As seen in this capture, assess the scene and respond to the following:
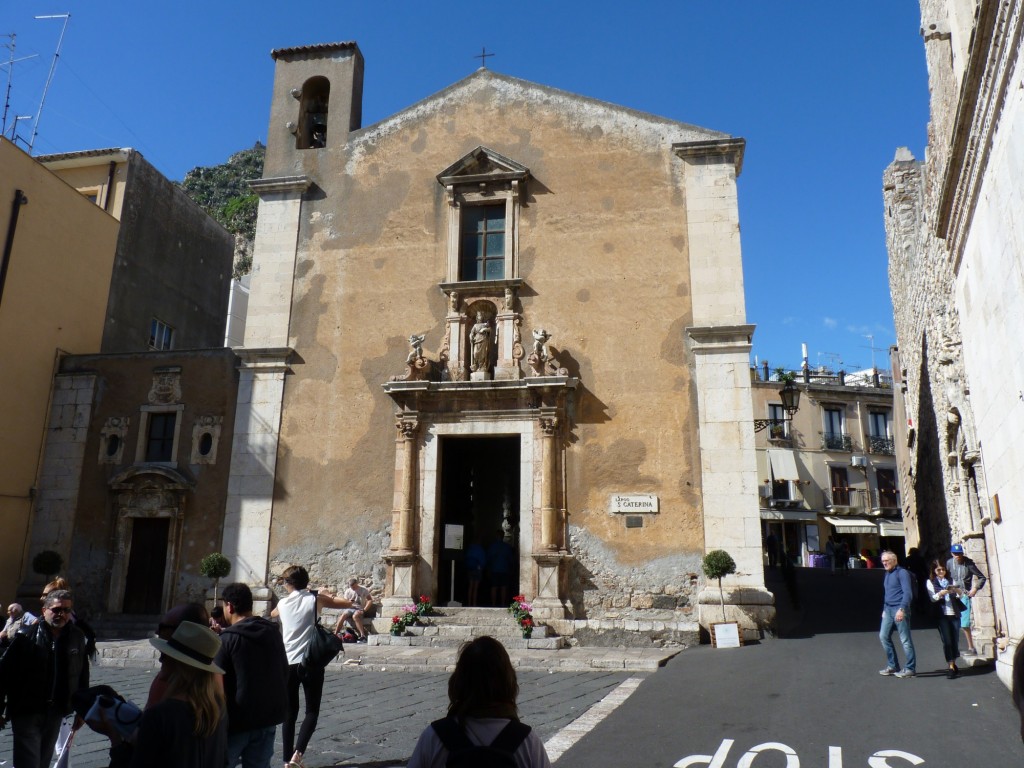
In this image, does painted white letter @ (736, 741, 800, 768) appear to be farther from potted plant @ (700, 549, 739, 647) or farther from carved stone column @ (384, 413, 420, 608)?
carved stone column @ (384, 413, 420, 608)

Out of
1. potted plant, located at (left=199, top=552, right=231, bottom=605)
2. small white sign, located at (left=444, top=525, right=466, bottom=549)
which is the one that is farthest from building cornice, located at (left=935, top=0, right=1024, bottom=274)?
potted plant, located at (left=199, top=552, right=231, bottom=605)

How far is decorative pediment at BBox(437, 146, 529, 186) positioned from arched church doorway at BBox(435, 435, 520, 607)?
5.12 metres

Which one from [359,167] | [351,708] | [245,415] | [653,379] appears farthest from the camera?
[359,167]

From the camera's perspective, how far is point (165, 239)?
22.0 metres

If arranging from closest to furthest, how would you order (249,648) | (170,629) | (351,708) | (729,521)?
(170,629) < (249,648) < (351,708) < (729,521)

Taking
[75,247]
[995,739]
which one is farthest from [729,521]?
[75,247]

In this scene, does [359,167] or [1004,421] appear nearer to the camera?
[1004,421]

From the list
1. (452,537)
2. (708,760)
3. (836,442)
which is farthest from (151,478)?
(836,442)

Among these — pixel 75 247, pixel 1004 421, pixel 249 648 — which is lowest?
pixel 249 648

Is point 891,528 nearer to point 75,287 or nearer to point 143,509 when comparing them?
point 143,509

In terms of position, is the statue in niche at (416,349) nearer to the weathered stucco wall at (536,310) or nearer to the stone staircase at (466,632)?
the weathered stucco wall at (536,310)

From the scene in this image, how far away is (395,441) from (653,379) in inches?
189

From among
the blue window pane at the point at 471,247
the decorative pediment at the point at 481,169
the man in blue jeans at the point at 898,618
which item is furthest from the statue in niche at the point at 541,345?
the man in blue jeans at the point at 898,618

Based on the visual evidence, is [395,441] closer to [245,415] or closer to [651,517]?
[245,415]
